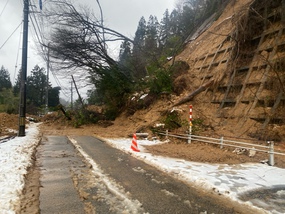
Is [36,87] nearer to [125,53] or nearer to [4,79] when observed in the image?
[4,79]

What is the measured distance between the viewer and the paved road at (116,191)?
4047mm

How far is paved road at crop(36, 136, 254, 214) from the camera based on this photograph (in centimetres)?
405

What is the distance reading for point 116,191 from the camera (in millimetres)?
4816

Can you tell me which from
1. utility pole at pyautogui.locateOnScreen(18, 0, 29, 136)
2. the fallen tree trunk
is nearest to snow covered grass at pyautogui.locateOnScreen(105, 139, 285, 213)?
the fallen tree trunk

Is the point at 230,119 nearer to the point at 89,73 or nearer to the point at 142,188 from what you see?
the point at 142,188

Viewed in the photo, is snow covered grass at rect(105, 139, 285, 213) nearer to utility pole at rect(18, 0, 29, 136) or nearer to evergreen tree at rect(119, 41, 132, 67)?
utility pole at rect(18, 0, 29, 136)

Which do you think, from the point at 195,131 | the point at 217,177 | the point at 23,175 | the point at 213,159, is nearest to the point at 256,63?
the point at 195,131

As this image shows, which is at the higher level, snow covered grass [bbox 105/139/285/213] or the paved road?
snow covered grass [bbox 105/139/285/213]

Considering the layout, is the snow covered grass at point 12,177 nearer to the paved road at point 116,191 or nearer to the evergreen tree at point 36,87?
the paved road at point 116,191

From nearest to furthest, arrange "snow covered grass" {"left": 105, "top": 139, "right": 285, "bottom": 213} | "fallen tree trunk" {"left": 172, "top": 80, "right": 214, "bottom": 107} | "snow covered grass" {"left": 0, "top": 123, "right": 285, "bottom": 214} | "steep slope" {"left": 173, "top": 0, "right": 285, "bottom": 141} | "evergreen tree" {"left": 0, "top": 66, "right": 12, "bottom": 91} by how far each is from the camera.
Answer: "snow covered grass" {"left": 0, "top": 123, "right": 285, "bottom": 214}, "snow covered grass" {"left": 105, "top": 139, "right": 285, "bottom": 213}, "steep slope" {"left": 173, "top": 0, "right": 285, "bottom": 141}, "fallen tree trunk" {"left": 172, "top": 80, "right": 214, "bottom": 107}, "evergreen tree" {"left": 0, "top": 66, "right": 12, "bottom": 91}

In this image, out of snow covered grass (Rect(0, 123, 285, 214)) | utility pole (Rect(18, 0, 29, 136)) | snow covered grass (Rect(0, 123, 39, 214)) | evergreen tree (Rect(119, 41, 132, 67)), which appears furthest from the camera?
evergreen tree (Rect(119, 41, 132, 67))

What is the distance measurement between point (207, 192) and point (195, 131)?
281 inches

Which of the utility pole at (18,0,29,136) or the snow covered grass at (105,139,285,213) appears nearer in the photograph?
the snow covered grass at (105,139,285,213)

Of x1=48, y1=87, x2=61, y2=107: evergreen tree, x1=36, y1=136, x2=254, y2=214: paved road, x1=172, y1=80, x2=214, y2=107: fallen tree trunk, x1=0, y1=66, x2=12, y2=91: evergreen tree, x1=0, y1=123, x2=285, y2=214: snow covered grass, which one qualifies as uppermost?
x1=0, y1=66, x2=12, y2=91: evergreen tree
